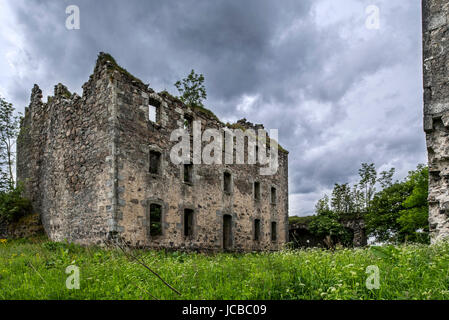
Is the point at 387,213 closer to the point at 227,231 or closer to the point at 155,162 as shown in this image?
the point at 227,231

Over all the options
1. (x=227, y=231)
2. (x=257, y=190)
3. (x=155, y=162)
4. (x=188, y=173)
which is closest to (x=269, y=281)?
(x=155, y=162)

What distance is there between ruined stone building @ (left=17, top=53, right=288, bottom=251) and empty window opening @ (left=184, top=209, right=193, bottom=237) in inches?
1.8

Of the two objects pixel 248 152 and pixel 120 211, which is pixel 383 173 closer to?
pixel 248 152

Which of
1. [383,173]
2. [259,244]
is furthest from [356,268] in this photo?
[383,173]

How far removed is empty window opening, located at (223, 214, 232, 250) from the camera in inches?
687

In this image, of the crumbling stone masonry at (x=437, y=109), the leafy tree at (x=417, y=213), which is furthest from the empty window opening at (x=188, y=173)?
the leafy tree at (x=417, y=213)

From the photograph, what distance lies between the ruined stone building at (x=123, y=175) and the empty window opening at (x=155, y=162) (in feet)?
0.14

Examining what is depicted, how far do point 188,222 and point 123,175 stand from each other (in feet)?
Result: 14.1

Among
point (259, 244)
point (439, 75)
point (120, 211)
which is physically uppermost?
point (439, 75)

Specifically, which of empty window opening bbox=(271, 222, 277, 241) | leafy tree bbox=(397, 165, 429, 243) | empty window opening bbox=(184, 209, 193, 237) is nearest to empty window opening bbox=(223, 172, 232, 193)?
empty window opening bbox=(184, 209, 193, 237)

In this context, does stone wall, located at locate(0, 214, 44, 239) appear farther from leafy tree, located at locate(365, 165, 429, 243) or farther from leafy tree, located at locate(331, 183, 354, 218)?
leafy tree, located at locate(331, 183, 354, 218)

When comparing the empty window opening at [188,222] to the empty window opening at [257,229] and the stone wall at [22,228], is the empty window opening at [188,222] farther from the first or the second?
the stone wall at [22,228]
